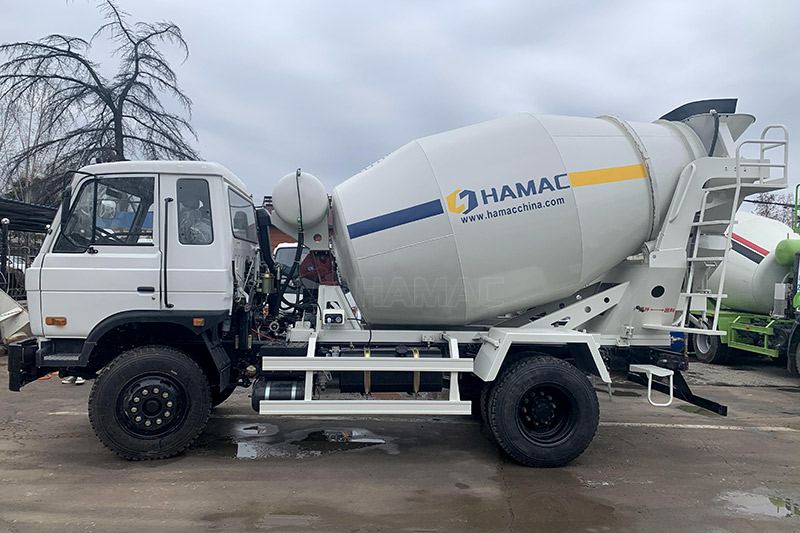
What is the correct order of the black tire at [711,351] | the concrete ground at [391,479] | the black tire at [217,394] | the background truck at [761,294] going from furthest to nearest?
the black tire at [711,351] < the background truck at [761,294] < the black tire at [217,394] < the concrete ground at [391,479]

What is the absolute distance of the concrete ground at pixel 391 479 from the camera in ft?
13.7

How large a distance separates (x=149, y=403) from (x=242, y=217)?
6.64 ft

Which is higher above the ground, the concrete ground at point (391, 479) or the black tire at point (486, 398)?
the black tire at point (486, 398)

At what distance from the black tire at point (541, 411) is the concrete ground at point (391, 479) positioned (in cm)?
20

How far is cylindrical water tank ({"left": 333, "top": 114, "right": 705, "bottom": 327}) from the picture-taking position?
529cm

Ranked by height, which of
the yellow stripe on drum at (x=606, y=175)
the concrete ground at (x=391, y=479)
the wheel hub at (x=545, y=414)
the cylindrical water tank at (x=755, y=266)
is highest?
the yellow stripe on drum at (x=606, y=175)

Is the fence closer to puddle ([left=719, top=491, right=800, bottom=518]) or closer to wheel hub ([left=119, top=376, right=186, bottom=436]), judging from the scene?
wheel hub ([left=119, top=376, right=186, bottom=436])

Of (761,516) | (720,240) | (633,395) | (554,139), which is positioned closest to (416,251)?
(554,139)

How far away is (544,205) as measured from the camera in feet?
17.5

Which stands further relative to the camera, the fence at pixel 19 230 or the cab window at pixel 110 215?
the fence at pixel 19 230

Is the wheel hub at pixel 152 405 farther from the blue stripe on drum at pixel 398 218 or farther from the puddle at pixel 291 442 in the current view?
the blue stripe on drum at pixel 398 218

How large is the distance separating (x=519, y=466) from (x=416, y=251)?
228 cm

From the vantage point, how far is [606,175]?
5508 mm

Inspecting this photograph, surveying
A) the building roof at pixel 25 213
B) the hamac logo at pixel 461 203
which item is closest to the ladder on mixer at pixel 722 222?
the hamac logo at pixel 461 203
